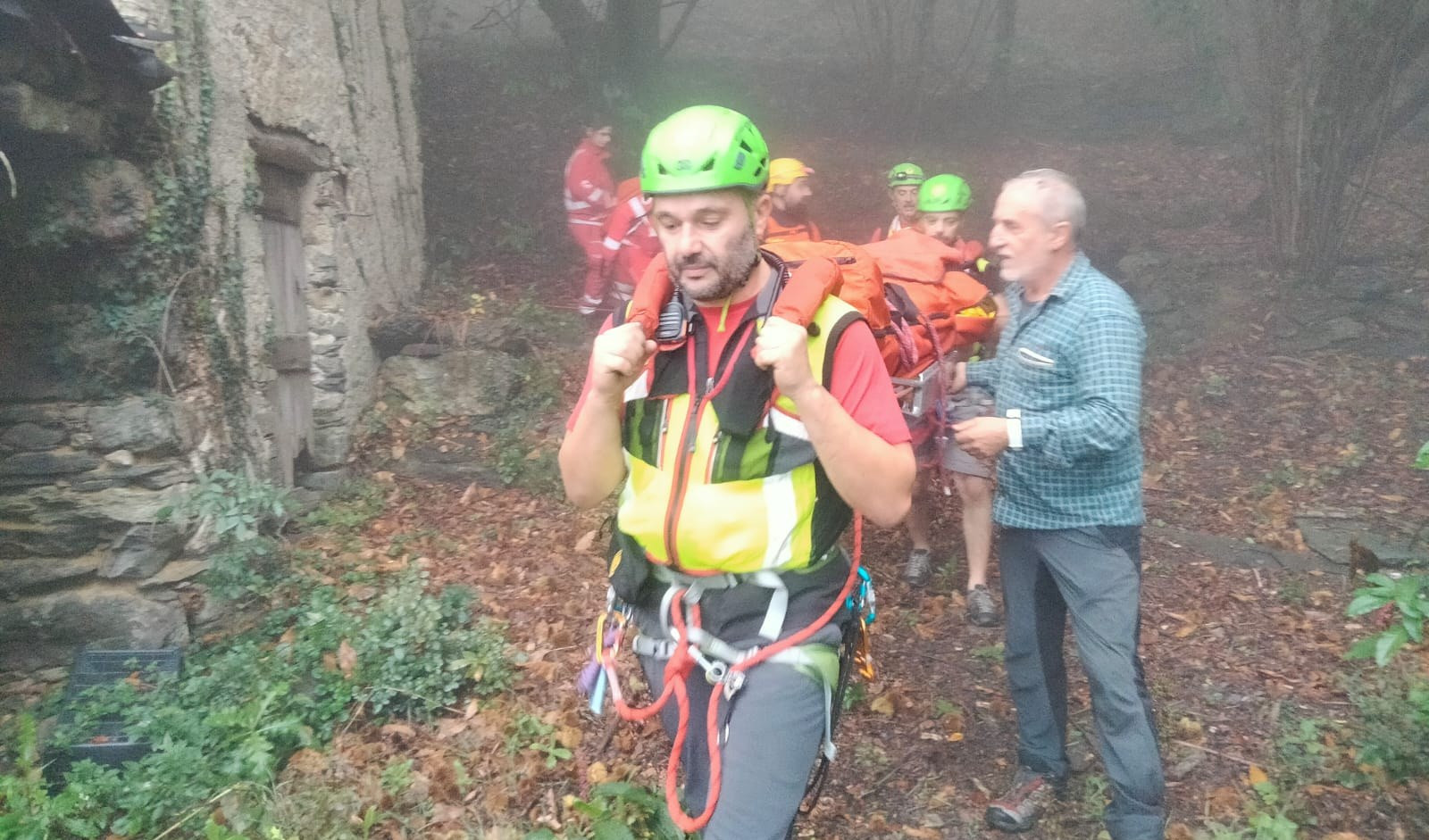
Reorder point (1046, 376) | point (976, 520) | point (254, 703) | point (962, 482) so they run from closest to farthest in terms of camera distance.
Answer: point (1046, 376)
point (254, 703)
point (962, 482)
point (976, 520)

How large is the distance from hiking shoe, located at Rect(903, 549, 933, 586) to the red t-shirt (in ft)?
11.3

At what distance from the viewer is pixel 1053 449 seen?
Result: 10.0ft

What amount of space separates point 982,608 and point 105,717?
4.36 meters

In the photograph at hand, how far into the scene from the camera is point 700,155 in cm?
220

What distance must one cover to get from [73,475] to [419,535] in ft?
7.10

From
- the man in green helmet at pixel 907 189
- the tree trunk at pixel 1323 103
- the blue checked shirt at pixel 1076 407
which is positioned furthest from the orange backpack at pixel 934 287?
the tree trunk at pixel 1323 103

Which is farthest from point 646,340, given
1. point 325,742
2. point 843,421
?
point 325,742

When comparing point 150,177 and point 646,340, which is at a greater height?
point 150,177

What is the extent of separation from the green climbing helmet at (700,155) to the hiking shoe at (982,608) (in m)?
3.48

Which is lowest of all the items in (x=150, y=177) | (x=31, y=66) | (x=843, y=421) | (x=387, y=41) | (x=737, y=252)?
(x=843, y=421)

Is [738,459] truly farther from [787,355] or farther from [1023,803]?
[1023,803]

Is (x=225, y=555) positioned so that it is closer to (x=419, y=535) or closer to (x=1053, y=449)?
(x=419, y=535)

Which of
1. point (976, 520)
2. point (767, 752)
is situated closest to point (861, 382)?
point (767, 752)

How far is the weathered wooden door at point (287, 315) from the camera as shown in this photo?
6.43m
